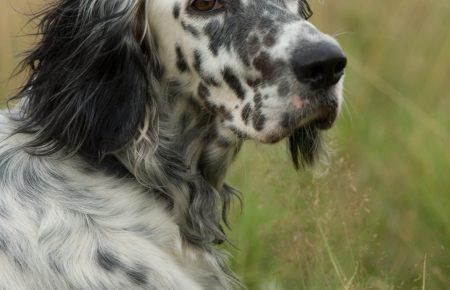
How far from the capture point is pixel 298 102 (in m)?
3.54

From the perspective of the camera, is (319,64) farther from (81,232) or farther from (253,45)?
(81,232)

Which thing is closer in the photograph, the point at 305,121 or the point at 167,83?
the point at 305,121

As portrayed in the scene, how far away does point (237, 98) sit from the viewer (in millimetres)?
3684

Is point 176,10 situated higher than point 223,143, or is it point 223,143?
point 176,10

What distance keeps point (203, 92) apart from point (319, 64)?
1.79 feet

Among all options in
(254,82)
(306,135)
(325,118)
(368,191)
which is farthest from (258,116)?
(368,191)

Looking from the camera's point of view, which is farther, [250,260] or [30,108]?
[250,260]

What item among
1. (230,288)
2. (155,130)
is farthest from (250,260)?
(155,130)

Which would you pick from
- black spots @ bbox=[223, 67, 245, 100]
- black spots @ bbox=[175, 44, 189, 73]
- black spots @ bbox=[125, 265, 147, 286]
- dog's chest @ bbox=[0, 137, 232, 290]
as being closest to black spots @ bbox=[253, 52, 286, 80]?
black spots @ bbox=[223, 67, 245, 100]

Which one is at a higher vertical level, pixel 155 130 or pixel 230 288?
pixel 155 130

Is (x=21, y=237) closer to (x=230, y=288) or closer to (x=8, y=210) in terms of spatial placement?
(x=8, y=210)

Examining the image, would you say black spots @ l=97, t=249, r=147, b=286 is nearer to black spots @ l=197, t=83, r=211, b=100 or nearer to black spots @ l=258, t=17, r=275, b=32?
black spots @ l=197, t=83, r=211, b=100

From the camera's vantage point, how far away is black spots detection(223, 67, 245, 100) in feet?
12.0

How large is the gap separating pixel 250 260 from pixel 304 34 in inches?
76.0
